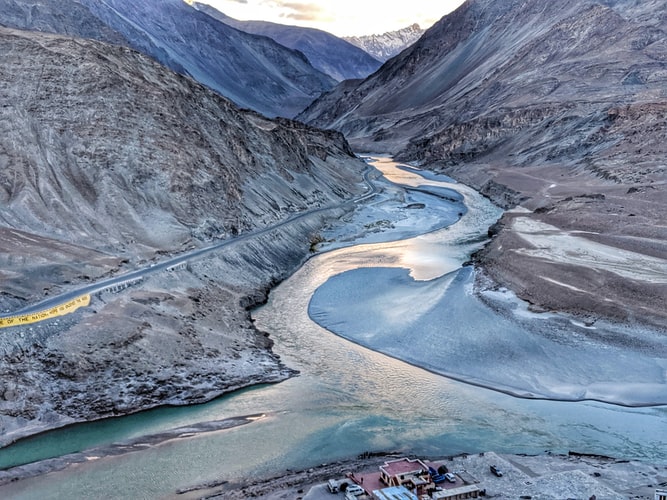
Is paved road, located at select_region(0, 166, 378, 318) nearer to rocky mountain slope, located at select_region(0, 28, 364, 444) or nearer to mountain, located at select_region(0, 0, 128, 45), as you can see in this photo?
rocky mountain slope, located at select_region(0, 28, 364, 444)

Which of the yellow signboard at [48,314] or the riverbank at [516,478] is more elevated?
the yellow signboard at [48,314]

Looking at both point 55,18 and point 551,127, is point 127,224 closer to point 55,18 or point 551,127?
point 551,127

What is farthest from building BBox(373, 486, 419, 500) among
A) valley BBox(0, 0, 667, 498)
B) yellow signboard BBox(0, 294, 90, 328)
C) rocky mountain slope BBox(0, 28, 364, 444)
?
yellow signboard BBox(0, 294, 90, 328)

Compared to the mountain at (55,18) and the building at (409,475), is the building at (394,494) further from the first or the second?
the mountain at (55,18)

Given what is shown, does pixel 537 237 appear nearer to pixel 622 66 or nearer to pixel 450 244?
pixel 450 244

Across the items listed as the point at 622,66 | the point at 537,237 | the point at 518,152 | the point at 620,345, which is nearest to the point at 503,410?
the point at 620,345

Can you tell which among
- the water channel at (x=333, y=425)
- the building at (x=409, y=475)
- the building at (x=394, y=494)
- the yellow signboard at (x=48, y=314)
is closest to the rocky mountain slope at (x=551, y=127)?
the water channel at (x=333, y=425)
